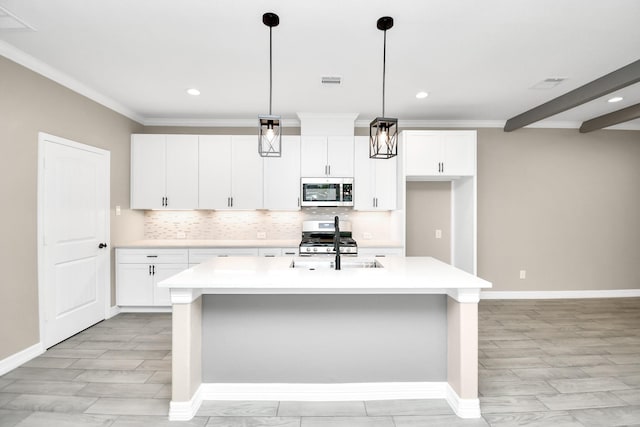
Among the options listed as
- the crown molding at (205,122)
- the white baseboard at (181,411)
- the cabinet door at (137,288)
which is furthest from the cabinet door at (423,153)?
the cabinet door at (137,288)

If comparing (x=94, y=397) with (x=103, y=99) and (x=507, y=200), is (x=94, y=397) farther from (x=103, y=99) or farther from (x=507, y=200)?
(x=507, y=200)

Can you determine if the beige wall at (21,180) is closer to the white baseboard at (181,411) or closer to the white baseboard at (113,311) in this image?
the white baseboard at (113,311)

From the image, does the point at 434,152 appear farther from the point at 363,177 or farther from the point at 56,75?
the point at 56,75

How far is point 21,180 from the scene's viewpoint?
2.83 m

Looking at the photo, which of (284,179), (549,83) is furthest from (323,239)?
(549,83)

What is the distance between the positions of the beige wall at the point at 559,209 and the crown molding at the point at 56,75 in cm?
498

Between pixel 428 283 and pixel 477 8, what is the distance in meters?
1.84

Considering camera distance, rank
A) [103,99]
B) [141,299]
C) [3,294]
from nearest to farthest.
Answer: [3,294] < [103,99] < [141,299]

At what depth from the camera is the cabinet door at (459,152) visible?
14.3 feet

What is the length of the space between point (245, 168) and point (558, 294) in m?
4.93

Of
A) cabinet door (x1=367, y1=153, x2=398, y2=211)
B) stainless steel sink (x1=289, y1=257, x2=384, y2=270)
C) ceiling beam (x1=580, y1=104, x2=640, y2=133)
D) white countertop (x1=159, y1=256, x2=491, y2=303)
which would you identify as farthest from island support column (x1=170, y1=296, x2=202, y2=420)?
ceiling beam (x1=580, y1=104, x2=640, y2=133)

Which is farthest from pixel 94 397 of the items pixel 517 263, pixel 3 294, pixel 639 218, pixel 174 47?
pixel 639 218

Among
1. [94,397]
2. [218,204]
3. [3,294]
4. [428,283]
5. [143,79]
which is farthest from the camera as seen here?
[218,204]

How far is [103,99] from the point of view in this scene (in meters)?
3.86
